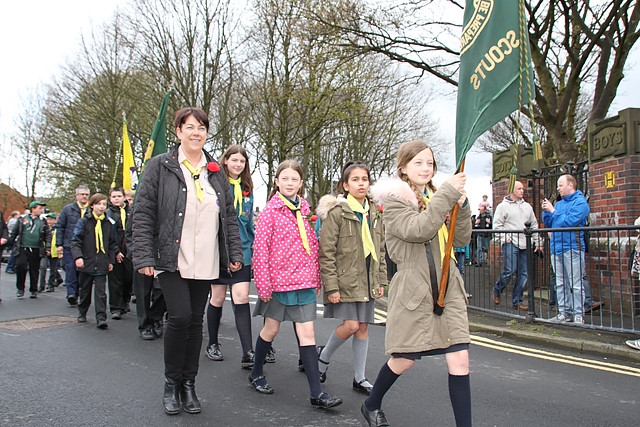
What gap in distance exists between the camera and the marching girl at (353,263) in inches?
173

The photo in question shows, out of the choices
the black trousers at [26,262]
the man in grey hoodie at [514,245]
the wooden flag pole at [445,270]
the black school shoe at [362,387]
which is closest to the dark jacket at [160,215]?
the black school shoe at [362,387]

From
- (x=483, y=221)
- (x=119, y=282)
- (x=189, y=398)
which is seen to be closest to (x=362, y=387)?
(x=189, y=398)

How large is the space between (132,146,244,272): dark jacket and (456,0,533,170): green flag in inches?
75.4

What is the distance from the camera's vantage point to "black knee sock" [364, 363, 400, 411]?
3484 mm

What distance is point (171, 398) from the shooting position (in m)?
3.96

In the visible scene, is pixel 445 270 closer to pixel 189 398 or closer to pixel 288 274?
pixel 288 274

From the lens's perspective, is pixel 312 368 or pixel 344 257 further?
pixel 344 257

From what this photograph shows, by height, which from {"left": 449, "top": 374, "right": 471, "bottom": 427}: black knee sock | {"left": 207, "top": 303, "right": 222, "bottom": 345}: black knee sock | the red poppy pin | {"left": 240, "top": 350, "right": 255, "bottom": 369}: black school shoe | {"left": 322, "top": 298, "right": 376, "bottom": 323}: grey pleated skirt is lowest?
{"left": 240, "top": 350, "right": 255, "bottom": 369}: black school shoe

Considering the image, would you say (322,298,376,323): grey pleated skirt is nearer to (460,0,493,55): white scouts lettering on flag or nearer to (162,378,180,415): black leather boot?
(162,378,180,415): black leather boot

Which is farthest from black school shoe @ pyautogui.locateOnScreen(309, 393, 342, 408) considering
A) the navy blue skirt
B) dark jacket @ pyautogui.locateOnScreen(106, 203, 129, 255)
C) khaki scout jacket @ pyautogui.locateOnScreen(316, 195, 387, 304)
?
dark jacket @ pyautogui.locateOnScreen(106, 203, 129, 255)

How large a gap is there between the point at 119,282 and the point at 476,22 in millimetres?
6657

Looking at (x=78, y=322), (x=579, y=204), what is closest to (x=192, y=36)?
(x=78, y=322)

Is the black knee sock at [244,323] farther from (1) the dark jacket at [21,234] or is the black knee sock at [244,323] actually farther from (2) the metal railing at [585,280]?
(1) the dark jacket at [21,234]

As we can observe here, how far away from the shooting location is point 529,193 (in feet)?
39.4
